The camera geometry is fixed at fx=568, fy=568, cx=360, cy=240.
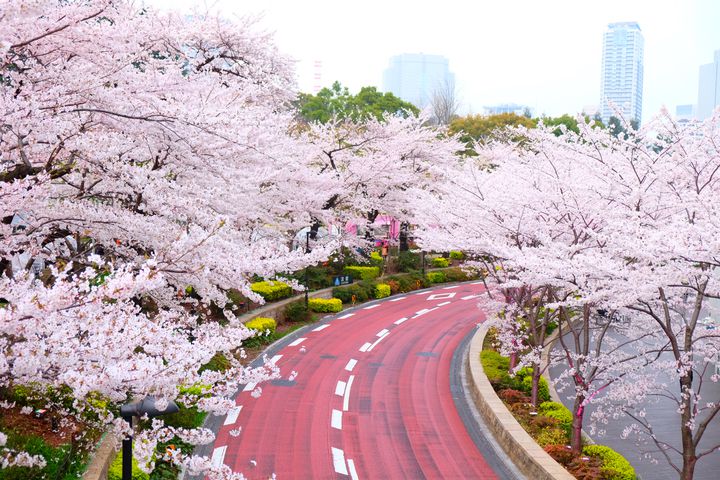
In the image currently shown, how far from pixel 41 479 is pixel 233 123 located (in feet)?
18.7

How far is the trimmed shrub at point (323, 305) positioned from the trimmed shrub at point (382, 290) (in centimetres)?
383

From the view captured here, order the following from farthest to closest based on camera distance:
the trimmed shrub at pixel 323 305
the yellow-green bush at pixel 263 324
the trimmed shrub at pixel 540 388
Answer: the trimmed shrub at pixel 323 305, the yellow-green bush at pixel 263 324, the trimmed shrub at pixel 540 388

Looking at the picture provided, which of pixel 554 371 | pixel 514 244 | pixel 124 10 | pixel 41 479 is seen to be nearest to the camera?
pixel 41 479

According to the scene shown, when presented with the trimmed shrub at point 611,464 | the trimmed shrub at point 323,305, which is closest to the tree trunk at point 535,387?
the trimmed shrub at point 611,464

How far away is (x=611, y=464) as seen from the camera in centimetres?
987

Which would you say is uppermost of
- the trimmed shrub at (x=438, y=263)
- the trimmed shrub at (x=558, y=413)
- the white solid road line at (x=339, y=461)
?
the trimmed shrub at (x=438, y=263)

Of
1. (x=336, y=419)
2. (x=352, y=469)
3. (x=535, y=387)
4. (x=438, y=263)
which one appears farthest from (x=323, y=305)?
(x=438, y=263)

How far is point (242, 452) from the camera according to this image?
10719mm

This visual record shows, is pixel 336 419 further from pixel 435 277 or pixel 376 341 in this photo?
pixel 435 277

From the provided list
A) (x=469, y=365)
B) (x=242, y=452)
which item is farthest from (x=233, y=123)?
(x=469, y=365)

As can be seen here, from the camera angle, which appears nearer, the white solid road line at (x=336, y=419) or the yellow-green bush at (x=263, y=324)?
the white solid road line at (x=336, y=419)

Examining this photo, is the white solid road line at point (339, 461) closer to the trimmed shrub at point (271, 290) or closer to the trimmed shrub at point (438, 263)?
the trimmed shrub at point (271, 290)

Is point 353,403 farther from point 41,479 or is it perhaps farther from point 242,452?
point 41,479

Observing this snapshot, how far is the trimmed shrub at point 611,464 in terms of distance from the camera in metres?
9.61
